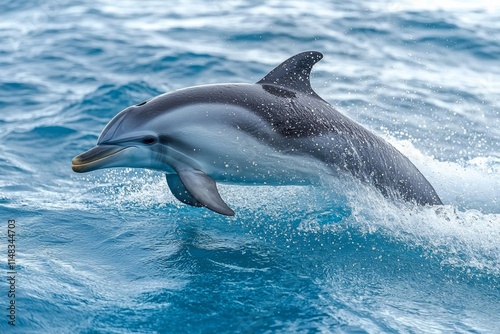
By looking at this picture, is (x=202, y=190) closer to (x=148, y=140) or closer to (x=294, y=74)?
(x=148, y=140)

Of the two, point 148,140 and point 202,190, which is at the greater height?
point 148,140

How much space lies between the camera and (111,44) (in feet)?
51.4

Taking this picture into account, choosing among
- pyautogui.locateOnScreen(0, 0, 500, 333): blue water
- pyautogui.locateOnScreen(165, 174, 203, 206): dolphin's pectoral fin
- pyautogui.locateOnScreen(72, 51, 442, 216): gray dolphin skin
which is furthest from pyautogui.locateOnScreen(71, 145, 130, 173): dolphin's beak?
pyautogui.locateOnScreen(0, 0, 500, 333): blue water

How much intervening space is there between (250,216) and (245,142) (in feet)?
3.83

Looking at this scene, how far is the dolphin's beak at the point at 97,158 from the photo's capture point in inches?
259

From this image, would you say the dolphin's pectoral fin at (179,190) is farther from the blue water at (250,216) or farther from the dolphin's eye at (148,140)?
the dolphin's eye at (148,140)

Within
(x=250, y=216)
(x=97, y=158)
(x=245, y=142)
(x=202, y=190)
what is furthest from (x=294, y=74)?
(x=97, y=158)

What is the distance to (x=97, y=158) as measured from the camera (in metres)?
6.58

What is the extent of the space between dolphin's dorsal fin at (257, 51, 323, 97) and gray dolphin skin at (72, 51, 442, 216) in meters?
0.01

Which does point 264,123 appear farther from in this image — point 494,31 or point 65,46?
point 494,31

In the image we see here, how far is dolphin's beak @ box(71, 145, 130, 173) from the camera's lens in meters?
6.57

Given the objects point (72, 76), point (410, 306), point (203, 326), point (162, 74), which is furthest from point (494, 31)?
point (203, 326)

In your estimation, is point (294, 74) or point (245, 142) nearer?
point (245, 142)

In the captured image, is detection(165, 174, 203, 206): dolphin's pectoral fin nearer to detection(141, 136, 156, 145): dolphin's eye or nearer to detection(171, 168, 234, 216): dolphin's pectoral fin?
detection(171, 168, 234, 216): dolphin's pectoral fin
